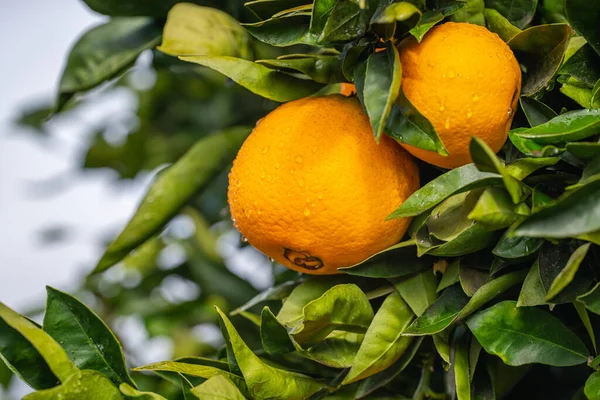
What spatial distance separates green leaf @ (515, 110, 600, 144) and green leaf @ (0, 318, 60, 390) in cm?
49

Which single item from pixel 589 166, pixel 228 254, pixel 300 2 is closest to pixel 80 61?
pixel 300 2

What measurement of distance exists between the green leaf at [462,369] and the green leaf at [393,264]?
0.29ft

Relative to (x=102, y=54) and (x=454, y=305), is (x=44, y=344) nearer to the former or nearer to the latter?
(x=454, y=305)

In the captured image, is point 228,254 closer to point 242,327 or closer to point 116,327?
point 116,327

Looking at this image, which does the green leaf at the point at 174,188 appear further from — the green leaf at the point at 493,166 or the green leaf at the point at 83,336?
the green leaf at the point at 493,166

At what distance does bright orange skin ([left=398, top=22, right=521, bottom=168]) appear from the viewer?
0.63m

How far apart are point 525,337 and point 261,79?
373 millimetres

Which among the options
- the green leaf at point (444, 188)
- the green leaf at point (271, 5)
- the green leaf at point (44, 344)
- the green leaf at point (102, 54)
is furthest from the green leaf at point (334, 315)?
the green leaf at point (102, 54)

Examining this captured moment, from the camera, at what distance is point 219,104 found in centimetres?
148

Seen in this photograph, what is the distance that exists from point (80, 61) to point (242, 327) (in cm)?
46

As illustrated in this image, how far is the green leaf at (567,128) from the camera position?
58 cm

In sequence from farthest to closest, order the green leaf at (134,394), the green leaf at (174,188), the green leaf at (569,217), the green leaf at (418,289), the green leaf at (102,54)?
the green leaf at (102,54), the green leaf at (174,188), the green leaf at (418,289), the green leaf at (134,394), the green leaf at (569,217)

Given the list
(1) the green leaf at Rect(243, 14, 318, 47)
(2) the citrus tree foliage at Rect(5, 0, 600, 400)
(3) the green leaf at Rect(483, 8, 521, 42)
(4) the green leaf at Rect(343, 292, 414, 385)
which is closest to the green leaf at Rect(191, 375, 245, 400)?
(2) the citrus tree foliage at Rect(5, 0, 600, 400)

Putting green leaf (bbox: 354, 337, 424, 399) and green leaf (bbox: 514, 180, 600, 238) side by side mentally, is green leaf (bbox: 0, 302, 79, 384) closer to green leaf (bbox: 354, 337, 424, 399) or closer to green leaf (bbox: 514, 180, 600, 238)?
green leaf (bbox: 354, 337, 424, 399)
